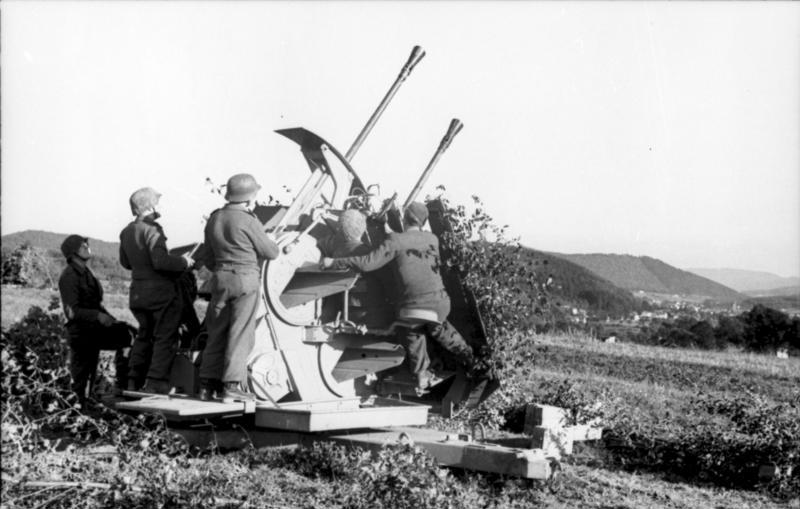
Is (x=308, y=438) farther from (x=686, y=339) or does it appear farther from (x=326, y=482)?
(x=686, y=339)

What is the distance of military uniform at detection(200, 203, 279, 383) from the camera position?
666 cm

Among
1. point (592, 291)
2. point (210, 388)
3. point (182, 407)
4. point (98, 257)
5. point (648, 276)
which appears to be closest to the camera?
point (182, 407)

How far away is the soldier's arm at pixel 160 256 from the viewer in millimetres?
7398

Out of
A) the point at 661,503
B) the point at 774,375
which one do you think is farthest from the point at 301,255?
the point at 774,375

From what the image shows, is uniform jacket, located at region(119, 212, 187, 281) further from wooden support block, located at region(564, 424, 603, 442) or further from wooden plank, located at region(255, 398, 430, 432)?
wooden support block, located at region(564, 424, 603, 442)

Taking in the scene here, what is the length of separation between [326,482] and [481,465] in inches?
45.1

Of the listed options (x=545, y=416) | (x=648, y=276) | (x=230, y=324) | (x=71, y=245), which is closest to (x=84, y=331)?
(x=71, y=245)

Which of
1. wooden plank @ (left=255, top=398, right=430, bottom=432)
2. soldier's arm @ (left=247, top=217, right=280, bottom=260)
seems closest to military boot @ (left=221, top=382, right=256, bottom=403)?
wooden plank @ (left=255, top=398, right=430, bottom=432)

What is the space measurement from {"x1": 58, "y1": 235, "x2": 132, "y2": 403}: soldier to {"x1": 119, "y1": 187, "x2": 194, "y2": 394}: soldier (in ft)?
2.39

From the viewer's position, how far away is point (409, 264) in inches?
298

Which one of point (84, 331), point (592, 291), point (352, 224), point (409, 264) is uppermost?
point (592, 291)

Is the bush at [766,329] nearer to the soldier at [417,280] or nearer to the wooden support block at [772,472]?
the wooden support block at [772,472]

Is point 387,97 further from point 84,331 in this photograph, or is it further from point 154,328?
point 84,331

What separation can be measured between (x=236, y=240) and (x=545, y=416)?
10.5 feet
